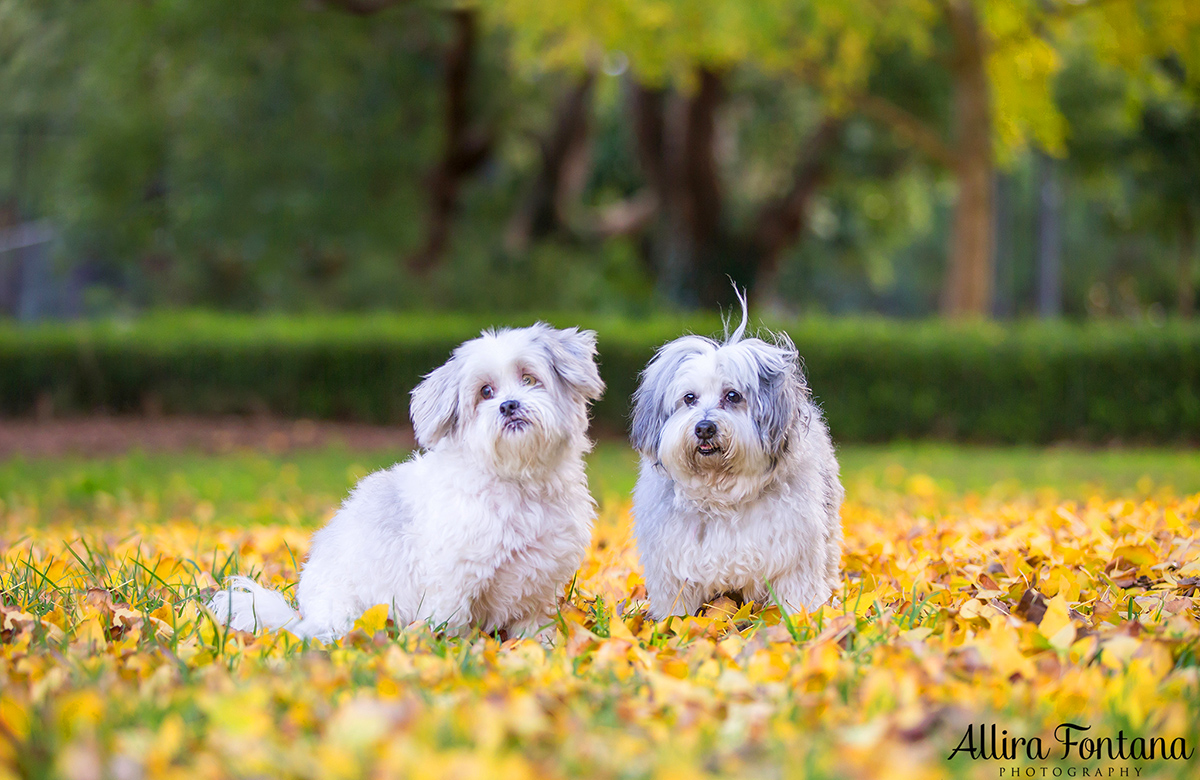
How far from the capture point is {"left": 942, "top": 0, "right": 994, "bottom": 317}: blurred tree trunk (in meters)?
15.5

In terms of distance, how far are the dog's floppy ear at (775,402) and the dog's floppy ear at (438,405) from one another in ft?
3.52

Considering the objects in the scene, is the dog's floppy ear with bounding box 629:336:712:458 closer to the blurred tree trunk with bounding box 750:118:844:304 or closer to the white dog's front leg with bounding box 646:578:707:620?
the white dog's front leg with bounding box 646:578:707:620

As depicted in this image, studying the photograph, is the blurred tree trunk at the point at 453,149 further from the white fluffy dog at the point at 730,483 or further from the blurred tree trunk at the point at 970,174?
the white fluffy dog at the point at 730,483

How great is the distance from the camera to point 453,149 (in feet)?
65.6

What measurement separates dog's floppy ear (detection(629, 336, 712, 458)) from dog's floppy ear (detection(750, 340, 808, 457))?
0.28 m

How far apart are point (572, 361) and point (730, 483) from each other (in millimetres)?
726

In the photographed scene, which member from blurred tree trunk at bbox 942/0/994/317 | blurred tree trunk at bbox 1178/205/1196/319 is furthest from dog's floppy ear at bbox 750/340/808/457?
blurred tree trunk at bbox 1178/205/1196/319

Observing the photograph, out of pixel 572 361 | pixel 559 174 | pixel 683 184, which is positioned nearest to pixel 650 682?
pixel 572 361

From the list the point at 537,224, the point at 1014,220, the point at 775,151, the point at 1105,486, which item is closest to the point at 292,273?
the point at 537,224

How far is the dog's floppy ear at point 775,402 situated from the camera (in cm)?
364

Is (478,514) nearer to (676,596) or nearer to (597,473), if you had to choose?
(676,596)

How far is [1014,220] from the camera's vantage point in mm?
46062

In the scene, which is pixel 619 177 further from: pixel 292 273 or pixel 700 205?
pixel 292 273

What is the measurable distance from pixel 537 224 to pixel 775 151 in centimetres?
665
